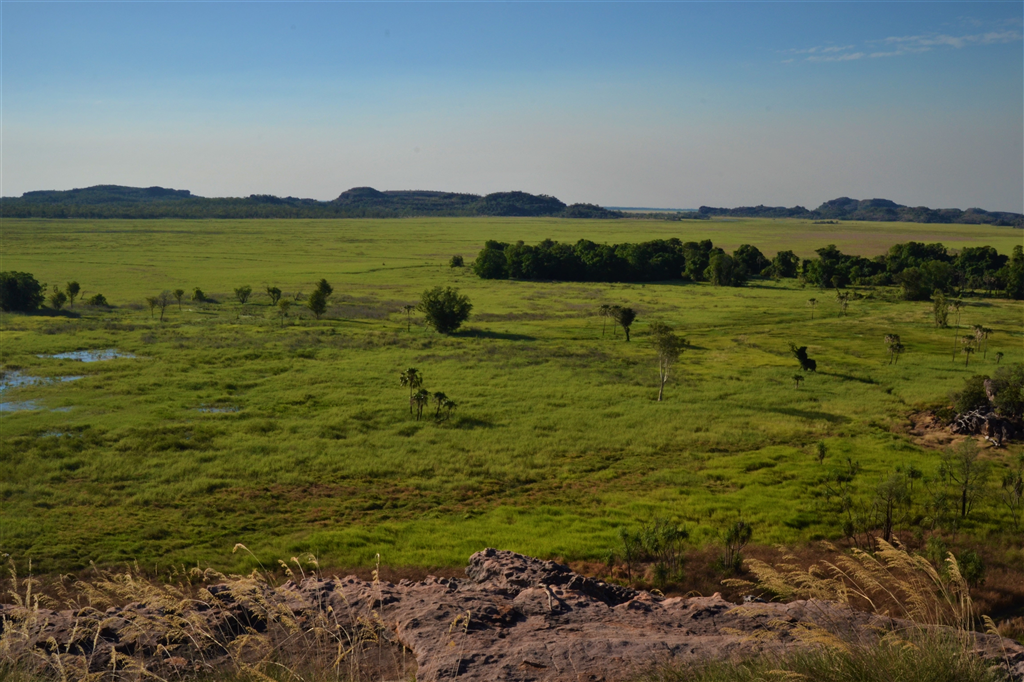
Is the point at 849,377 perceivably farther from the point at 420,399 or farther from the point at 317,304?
the point at 317,304

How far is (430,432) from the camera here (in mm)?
33719

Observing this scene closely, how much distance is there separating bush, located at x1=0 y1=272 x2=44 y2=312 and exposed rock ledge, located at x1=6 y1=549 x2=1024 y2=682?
6569 centimetres

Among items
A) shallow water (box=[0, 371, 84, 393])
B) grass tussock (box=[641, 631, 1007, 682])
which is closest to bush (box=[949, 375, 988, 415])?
grass tussock (box=[641, 631, 1007, 682])

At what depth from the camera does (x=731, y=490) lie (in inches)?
1081

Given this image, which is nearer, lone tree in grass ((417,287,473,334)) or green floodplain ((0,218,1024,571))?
green floodplain ((0,218,1024,571))

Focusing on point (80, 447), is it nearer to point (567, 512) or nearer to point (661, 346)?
point (567, 512)

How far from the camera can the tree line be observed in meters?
109

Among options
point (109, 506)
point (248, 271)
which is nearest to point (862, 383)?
point (109, 506)

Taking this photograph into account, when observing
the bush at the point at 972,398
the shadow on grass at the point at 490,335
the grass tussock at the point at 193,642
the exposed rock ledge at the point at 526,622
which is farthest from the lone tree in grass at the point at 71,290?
the bush at the point at 972,398

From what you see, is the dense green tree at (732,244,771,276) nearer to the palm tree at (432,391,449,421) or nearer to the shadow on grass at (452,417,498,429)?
the shadow on grass at (452,417,498,429)

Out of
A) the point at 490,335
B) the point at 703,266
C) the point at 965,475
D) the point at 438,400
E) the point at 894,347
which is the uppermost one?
the point at 703,266

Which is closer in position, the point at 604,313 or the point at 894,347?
the point at 894,347

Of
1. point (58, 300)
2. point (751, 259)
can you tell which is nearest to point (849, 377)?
point (58, 300)

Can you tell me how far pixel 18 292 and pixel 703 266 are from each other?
9648cm
